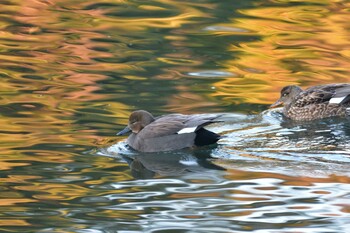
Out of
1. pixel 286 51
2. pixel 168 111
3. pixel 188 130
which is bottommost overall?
pixel 168 111

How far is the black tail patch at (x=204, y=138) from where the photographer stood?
37.7ft

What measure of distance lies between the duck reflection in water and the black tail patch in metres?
0.10

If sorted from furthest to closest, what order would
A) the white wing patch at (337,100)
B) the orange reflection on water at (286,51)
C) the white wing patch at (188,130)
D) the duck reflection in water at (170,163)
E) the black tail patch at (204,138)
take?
1. the orange reflection on water at (286,51)
2. the white wing patch at (337,100)
3. the black tail patch at (204,138)
4. the white wing patch at (188,130)
5. the duck reflection in water at (170,163)

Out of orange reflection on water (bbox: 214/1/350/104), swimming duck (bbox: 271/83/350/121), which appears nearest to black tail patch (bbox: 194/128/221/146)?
swimming duck (bbox: 271/83/350/121)

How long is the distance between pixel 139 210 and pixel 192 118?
265 cm

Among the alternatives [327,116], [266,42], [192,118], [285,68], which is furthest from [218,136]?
[266,42]

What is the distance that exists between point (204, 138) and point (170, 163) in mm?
645

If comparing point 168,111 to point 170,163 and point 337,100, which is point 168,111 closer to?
point 337,100

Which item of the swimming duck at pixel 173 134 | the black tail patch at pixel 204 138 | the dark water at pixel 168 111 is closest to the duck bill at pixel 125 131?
the swimming duck at pixel 173 134

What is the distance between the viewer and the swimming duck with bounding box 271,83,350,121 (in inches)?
508

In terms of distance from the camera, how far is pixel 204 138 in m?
11.5

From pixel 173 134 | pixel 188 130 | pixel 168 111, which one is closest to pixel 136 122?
pixel 173 134

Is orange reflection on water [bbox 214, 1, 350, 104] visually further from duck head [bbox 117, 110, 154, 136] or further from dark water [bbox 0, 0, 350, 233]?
duck head [bbox 117, 110, 154, 136]

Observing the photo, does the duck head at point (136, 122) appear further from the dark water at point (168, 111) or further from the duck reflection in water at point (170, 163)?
the duck reflection in water at point (170, 163)
